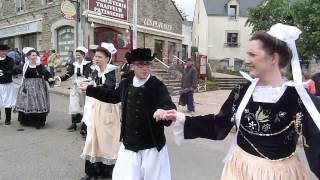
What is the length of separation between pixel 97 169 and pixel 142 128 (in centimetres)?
176

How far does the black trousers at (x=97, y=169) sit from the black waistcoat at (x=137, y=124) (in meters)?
1.56

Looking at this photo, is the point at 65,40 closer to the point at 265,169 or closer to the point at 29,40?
the point at 29,40

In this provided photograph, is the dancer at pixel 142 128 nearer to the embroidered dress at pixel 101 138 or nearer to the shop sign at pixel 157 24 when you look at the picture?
the embroidered dress at pixel 101 138

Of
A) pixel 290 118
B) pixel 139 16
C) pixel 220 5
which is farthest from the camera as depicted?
pixel 220 5

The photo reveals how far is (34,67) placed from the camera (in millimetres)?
8711

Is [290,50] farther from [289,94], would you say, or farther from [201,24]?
[201,24]

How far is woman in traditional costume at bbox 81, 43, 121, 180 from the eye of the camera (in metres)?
5.37

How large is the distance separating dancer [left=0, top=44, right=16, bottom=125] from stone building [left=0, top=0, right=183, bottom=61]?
805cm

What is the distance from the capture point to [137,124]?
4082 mm

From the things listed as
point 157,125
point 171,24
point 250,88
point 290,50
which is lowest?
point 157,125

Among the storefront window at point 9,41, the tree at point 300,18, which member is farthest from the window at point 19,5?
the tree at point 300,18

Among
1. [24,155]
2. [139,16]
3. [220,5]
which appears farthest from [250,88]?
[220,5]

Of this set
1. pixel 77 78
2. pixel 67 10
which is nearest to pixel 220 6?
→ pixel 67 10

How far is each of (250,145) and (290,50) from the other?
66 cm
